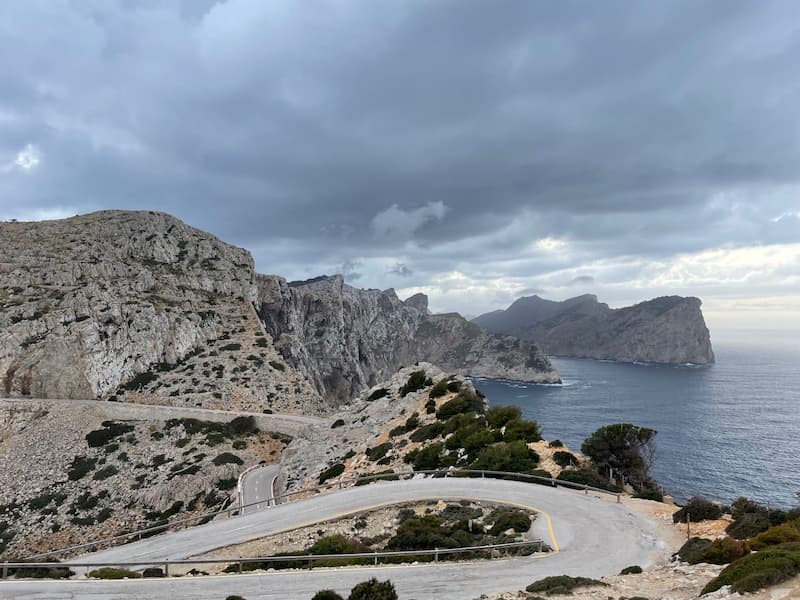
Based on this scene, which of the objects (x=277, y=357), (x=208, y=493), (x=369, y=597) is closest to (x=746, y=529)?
(x=369, y=597)

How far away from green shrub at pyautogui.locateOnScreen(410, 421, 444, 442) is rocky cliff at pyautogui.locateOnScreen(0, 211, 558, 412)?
30509 millimetres

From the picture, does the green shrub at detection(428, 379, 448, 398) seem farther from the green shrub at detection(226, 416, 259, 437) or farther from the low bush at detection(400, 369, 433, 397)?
the green shrub at detection(226, 416, 259, 437)

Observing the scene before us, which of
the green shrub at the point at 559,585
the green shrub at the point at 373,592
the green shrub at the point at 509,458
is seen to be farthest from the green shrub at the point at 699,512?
the green shrub at the point at 373,592

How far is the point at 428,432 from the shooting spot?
39.4m

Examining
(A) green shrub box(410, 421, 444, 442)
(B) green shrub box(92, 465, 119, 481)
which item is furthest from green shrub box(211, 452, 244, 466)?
(A) green shrub box(410, 421, 444, 442)

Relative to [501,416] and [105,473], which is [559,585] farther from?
[105,473]

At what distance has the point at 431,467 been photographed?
3303 cm

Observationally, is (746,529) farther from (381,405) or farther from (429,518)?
(381,405)

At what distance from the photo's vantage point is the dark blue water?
6794 cm

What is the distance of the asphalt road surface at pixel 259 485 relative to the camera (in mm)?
36666

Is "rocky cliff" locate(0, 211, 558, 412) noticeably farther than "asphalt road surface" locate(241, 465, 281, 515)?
Yes

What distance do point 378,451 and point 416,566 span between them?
2305 cm

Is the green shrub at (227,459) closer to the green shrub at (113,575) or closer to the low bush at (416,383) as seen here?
the low bush at (416,383)

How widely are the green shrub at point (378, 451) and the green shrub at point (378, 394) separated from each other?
45.6 feet
